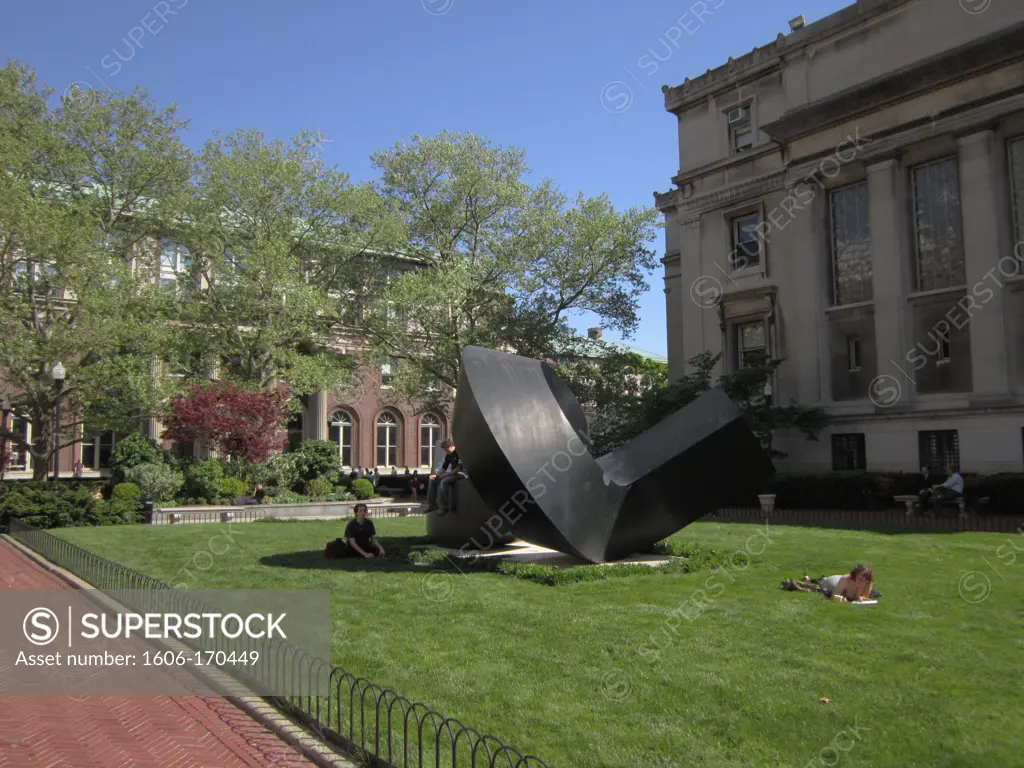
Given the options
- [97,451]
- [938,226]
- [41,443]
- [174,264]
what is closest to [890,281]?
[938,226]

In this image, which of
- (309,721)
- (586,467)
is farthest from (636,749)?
(586,467)

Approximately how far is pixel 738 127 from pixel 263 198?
19.7 m

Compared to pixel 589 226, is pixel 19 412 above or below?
below

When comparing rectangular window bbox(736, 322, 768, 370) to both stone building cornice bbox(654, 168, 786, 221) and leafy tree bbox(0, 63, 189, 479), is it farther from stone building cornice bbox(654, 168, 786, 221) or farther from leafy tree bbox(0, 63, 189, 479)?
leafy tree bbox(0, 63, 189, 479)

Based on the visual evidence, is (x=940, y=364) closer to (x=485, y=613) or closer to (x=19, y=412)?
(x=485, y=613)

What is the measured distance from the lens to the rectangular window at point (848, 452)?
27.7 metres

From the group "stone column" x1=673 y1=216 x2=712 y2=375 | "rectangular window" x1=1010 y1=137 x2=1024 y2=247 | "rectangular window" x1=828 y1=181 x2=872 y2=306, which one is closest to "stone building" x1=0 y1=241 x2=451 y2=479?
"stone column" x1=673 y1=216 x2=712 y2=375

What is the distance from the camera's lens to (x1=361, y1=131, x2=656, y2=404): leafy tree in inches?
1427

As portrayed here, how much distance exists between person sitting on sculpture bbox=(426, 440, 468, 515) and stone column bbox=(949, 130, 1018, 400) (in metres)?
17.5

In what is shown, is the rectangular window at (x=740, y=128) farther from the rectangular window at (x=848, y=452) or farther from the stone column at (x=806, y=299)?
the rectangular window at (x=848, y=452)

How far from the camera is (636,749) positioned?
517 cm

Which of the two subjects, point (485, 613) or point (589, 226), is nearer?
point (485, 613)

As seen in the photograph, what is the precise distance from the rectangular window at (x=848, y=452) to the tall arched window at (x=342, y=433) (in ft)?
104

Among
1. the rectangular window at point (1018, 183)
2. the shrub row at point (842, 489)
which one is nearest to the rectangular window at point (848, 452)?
the shrub row at point (842, 489)
